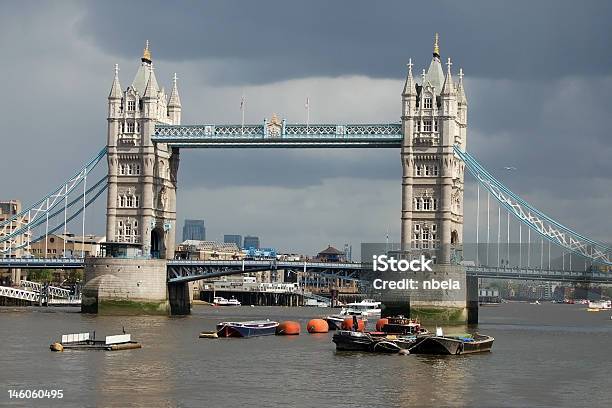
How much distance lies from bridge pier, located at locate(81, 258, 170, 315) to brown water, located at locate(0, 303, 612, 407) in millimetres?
32751

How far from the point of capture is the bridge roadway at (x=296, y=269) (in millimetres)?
125125

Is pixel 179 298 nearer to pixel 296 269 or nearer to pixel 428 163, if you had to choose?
pixel 296 269

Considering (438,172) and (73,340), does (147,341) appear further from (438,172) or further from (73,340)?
(438,172)

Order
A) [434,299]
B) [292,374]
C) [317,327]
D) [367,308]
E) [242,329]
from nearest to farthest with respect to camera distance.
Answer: [292,374] → [242,329] → [317,327] → [434,299] → [367,308]

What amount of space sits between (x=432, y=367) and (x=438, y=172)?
59.4 meters

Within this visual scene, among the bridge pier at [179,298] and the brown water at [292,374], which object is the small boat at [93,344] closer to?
the brown water at [292,374]

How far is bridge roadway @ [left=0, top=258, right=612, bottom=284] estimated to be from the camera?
125 meters

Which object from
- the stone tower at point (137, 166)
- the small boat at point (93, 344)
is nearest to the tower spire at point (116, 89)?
the stone tower at point (137, 166)

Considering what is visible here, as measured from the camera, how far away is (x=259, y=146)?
13738cm

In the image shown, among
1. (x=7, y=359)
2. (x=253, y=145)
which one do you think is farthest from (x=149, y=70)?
(x=7, y=359)

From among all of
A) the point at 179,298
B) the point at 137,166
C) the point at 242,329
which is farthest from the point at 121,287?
the point at 242,329

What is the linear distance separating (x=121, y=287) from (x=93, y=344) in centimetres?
5058

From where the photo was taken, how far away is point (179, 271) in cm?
14000

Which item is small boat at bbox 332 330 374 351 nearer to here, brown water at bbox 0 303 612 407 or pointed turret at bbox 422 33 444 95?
brown water at bbox 0 303 612 407
